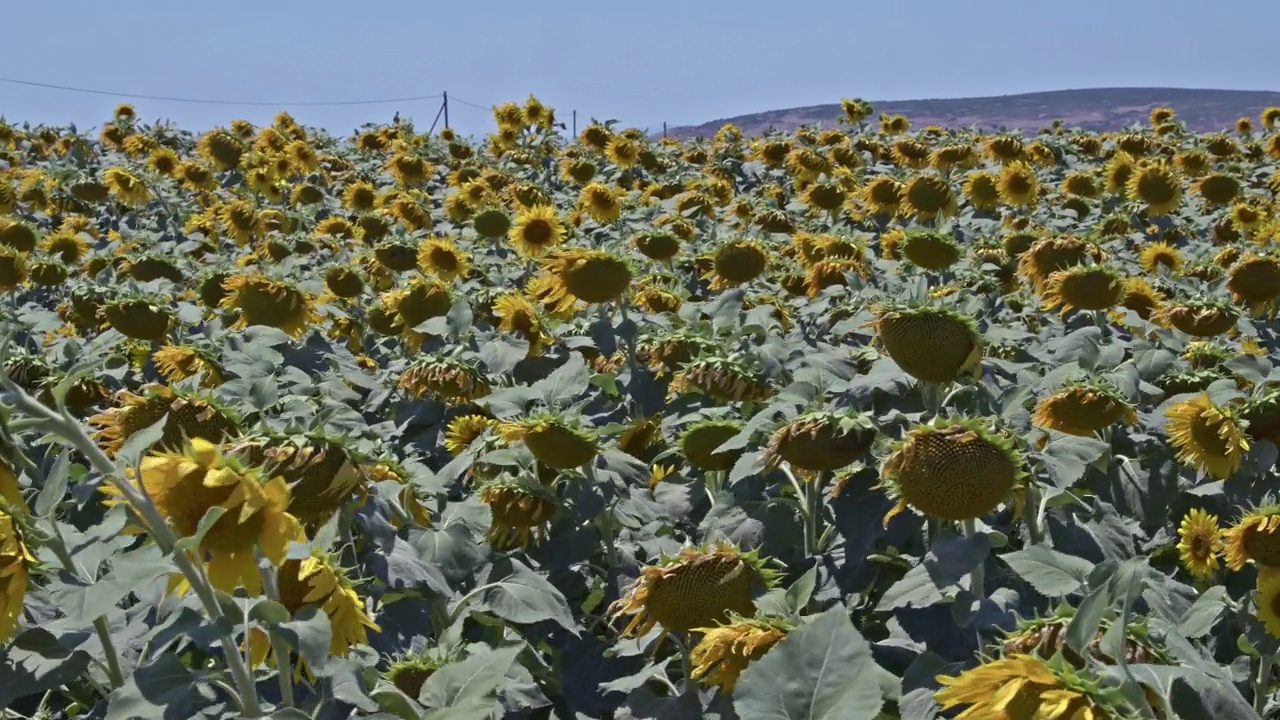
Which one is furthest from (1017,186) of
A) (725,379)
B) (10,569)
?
(10,569)

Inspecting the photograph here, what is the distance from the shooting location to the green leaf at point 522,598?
2568mm

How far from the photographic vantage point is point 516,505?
295 cm

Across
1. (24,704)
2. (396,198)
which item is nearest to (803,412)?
(24,704)

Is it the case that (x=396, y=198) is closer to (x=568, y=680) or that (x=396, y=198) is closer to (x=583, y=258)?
(x=583, y=258)

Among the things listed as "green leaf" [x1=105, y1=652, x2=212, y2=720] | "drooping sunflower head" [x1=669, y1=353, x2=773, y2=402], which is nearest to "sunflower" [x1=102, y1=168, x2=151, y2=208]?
"drooping sunflower head" [x1=669, y1=353, x2=773, y2=402]

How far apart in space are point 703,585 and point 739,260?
8.82 feet

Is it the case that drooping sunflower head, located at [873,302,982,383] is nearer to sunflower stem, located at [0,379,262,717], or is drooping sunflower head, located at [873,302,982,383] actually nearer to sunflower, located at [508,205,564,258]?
sunflower stem, located at [0,379,262,717]

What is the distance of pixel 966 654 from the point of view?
232cm

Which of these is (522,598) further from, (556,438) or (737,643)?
(737,643)

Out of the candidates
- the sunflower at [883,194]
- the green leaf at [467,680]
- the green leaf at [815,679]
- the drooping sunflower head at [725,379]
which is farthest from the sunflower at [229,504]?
the sunflower at [883,194]

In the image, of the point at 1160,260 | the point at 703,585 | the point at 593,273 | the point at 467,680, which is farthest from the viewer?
the point at 1160,260

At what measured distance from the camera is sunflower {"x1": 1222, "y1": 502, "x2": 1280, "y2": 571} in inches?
101

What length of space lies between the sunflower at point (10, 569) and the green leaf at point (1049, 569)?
1484 millimetres

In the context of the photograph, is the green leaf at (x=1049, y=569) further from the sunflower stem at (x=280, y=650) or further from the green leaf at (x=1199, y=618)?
the sunflower stem at (x=280, y=650)
